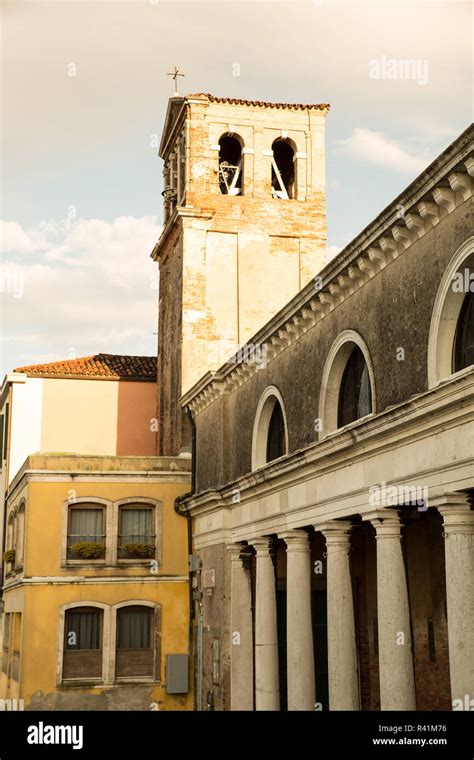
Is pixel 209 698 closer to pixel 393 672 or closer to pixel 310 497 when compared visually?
pixel 310 497

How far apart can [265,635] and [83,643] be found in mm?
7744

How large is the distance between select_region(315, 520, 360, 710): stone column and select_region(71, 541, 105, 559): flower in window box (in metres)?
11.4

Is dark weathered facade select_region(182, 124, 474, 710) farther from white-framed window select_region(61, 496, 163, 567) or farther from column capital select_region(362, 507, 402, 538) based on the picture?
white-framed window select_region(61, 496, 163, 567)

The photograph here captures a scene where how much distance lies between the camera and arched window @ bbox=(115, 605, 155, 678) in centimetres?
2603

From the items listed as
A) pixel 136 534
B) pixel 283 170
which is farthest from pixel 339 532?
pixel 283 170

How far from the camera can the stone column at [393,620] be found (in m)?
13.7

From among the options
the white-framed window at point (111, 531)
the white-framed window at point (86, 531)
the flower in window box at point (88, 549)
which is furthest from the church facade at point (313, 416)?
the flower in window box at point (88, 549)

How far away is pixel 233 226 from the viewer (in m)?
30.3

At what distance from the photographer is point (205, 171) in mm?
30484

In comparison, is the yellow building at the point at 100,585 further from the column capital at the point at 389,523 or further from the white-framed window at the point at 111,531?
the column capital at the point at 389,523

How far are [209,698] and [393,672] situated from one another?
11.2 metres

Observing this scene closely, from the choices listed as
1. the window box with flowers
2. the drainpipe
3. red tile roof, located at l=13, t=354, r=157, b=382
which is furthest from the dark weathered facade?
red tile roof, located at l=13, t=354, r=157, b=382

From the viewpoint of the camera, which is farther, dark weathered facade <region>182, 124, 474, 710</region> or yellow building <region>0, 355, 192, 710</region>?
yellow building <region>0, 355, 192, 710</region>
